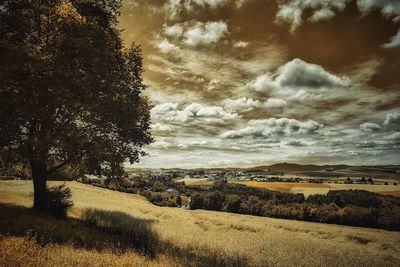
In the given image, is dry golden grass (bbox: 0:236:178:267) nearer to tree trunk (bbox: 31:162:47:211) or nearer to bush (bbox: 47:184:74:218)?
bush (bbox: 47:184:74:218)

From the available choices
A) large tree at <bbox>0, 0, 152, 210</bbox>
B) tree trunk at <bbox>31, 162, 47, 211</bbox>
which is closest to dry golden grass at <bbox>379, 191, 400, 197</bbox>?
large tree at <bbox>0, 0, 152, 210</bbox>

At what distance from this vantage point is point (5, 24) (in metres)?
14.5

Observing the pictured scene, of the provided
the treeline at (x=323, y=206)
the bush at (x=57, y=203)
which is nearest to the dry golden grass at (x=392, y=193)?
the treeline at (x=323, y=206)

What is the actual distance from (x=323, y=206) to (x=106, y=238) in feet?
Answer: 179

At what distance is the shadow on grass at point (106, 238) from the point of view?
12099mm

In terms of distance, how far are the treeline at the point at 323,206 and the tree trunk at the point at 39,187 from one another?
50395mm

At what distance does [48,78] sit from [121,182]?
8.03 meters

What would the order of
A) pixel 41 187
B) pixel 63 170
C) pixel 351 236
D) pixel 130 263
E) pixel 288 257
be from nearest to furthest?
1. pixel 130 263
2. pixel 288 257
3. pixel 41 187
4. pixel 63 170
5. pixel 351 236

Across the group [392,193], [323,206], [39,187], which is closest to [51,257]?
[39,187]

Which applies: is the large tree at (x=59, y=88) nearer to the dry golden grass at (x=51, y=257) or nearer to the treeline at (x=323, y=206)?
the dry golden grass at (x=51, y=257)

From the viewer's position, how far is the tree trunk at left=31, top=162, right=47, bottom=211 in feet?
56.0

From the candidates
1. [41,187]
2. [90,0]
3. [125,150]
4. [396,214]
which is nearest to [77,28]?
[90,0]

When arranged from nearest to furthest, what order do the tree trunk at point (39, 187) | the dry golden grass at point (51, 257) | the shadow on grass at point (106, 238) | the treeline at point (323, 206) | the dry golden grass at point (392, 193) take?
the dry golden grass at point (51, 257) < the shadow on grass at point (106, 238) < the tree trunk at point (39, 187) < the treeline at point (323, 206) < the dry golden grass at point (392, 193)

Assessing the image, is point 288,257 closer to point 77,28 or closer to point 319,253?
point 319,253
